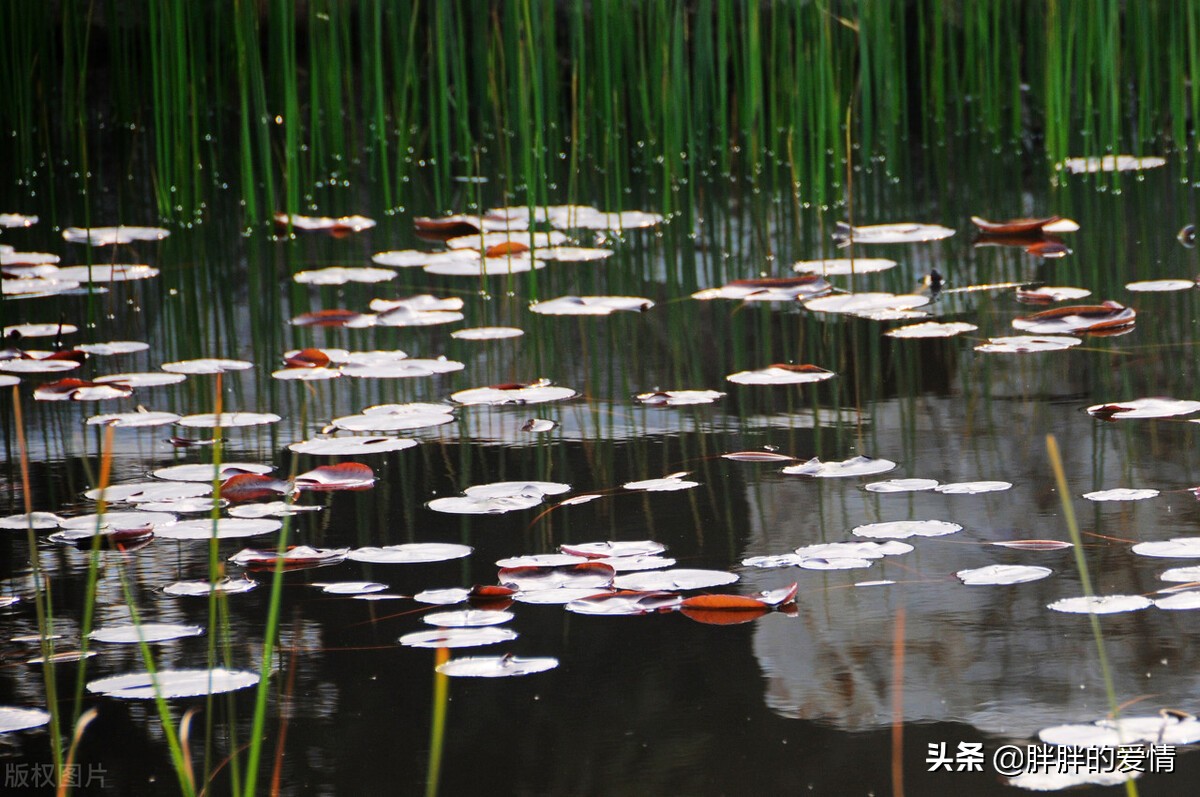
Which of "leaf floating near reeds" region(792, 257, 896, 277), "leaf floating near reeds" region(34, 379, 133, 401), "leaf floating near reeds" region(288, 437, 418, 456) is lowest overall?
"leaf floating near reeds" region(288, 437, 418, 456)

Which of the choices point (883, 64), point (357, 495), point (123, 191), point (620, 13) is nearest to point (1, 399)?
point (357, 495)

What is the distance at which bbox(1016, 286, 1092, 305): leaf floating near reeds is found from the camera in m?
2.86

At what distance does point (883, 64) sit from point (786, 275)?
1593 millimetres

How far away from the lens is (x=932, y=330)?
266 centimetres

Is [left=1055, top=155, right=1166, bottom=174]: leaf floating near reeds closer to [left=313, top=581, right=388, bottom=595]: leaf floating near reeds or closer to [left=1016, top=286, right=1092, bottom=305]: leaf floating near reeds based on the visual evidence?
[left=1016, top=286, right=1092, bottom=305]: leaf floating near reeds

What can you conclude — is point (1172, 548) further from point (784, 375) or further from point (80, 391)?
point (80, 391)

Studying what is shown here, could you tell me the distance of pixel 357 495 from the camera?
1979 mm

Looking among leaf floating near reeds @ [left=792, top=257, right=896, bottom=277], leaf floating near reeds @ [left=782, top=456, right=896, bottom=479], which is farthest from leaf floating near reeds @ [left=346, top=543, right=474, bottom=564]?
leaf floating near reeds @ [left=792, top=257, right=896, bottom=277]

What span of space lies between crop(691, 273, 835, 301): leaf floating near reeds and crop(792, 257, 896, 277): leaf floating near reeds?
11cm

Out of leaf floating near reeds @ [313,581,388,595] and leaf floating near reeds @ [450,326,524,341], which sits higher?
leaf floating near reeds @ [450,326,524,341]

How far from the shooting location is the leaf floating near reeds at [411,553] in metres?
1.73

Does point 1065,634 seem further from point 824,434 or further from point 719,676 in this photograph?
point 824,434

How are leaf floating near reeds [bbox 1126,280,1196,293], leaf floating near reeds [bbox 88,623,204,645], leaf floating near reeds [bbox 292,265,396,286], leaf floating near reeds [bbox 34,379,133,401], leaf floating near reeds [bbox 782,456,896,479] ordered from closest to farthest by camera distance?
1. leaf floating near reeds [bbox 88,623,204,645]
2. leaf floating near reeds [bbox 782,456,896,479]
3. leaf floating near reeds [bbox 34,379,133,401]
4. leaf floating near reeds [bbox 1126,280,1196,293]
5. leaf floating near reeds [bbox 292,265,396,286]

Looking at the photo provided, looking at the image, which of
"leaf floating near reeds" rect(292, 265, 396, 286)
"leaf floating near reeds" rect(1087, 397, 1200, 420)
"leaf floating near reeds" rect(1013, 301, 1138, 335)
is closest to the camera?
"leaf floating near reeds" rect(1087, 397, 1200, 420)
